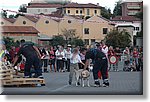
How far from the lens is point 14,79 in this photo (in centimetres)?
1429

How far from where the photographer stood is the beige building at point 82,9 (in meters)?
13.0

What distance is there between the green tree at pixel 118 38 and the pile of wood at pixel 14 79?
2.01 m

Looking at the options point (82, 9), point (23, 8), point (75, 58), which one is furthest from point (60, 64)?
point (23, 8)

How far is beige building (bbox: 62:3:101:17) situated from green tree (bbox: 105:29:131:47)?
1.97ft

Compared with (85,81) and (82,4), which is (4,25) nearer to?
(82,4)

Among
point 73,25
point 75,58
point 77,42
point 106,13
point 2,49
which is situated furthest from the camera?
point 75,58

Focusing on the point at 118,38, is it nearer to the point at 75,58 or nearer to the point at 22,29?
the point at 75,58

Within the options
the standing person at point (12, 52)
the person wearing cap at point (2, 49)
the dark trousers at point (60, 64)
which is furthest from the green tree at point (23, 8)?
the dark trousers at point (60, 64)

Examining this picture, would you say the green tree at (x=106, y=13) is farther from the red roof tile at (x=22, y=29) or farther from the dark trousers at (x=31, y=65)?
the dark trousers at (x=31, y=65)

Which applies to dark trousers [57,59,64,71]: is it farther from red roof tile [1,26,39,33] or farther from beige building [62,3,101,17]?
beige building [62,3,101,17]

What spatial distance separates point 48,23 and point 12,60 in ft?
5.32

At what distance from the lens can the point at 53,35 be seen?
1375 centimetres

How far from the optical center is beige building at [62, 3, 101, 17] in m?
13.0

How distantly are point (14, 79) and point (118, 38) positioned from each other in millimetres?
2804
